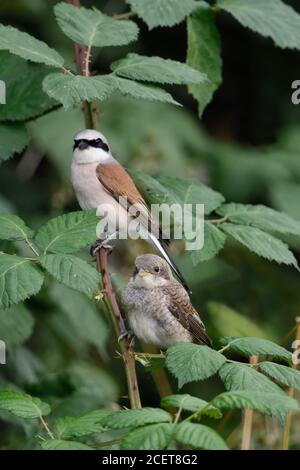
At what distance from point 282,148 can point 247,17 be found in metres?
3.24

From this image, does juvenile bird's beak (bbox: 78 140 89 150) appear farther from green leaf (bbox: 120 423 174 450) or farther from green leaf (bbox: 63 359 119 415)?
A: green leaf (bbox: 120 423 174 450)

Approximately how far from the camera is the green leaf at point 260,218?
323 centimetres

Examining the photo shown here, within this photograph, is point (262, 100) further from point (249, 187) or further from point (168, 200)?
point (168, 200)

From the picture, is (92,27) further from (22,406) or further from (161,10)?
(22,406)

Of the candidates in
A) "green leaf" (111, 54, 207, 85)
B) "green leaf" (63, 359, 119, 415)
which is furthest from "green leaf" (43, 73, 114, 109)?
"green leaf" (63, 359, 119, 415)

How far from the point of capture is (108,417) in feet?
7.50

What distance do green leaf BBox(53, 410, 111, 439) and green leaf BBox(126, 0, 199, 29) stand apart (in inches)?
56.5

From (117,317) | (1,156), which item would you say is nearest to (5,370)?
(1,156)

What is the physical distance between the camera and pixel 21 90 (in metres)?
3.40

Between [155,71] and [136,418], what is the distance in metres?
1.25

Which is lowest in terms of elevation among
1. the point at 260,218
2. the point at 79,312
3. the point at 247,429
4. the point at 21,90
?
the point at 79,312

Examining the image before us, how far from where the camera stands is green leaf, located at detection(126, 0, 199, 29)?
3.25m

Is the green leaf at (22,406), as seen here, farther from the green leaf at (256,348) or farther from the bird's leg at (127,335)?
the green leaf at (256,348)

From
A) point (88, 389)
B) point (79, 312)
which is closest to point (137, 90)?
point (79, 312)
